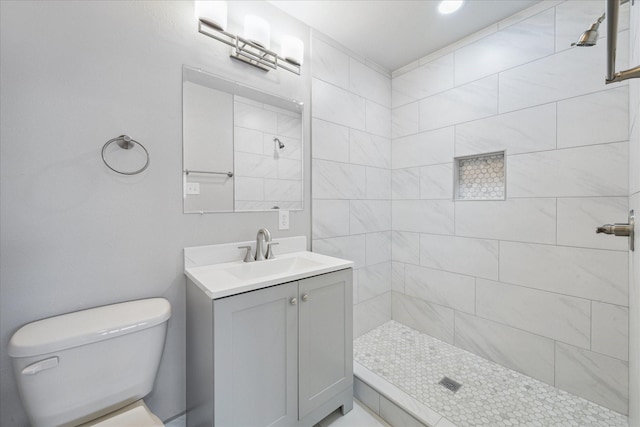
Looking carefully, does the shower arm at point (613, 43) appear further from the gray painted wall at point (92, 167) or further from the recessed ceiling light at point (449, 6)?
the gray painted wall at point (92, 167)

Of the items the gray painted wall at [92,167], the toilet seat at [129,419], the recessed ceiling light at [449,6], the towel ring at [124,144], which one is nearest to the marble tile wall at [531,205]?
the recessed ceiling light at [449,6]

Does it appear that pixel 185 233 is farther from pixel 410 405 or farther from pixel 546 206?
pixel 546 206

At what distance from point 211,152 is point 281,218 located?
0.58 m

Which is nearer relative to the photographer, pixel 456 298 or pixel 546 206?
pixel 546 206

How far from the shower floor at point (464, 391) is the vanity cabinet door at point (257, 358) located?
65 cm

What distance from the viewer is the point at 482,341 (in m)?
1.87

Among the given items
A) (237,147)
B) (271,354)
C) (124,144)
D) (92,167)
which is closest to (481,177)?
(237,147)

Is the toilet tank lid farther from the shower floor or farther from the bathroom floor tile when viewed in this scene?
the shower floor

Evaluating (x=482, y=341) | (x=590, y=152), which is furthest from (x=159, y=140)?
(x=482, y=341)

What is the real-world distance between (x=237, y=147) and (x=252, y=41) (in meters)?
0.60

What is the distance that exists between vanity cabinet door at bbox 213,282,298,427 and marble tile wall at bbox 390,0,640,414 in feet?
4.34

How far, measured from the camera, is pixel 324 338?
1374mm

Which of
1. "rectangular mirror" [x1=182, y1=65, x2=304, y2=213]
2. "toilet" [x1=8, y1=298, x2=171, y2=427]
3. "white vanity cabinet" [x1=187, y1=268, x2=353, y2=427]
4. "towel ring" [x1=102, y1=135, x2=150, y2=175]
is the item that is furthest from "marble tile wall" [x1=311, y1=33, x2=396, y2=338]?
"toilet" [x1=8, y1=298, x2=171, y2=427]

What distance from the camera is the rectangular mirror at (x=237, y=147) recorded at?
138cm
